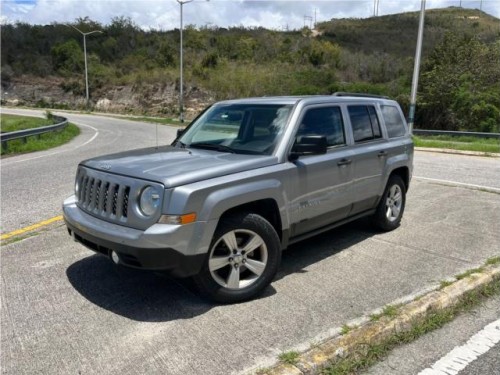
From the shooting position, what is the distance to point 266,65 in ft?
180

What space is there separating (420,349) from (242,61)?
5687cm

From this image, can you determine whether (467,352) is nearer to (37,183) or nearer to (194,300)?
(194,300)

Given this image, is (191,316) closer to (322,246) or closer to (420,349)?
(420,349)

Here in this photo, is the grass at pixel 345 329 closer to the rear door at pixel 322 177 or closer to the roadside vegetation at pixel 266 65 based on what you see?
the rear door at pixel 322 177

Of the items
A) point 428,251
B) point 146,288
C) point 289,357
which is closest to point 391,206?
point 428,251

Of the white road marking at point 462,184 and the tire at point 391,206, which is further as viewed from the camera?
the white road marking at point 462,184

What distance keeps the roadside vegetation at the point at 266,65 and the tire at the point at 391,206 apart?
27.4 metres

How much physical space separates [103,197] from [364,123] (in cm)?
319

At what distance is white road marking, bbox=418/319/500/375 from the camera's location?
3082 millimetres

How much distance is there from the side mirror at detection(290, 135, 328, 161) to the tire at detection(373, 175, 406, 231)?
1.91 metres

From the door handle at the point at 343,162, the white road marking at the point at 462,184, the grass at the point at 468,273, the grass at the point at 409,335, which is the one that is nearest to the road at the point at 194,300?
the grass at the point at 468,273

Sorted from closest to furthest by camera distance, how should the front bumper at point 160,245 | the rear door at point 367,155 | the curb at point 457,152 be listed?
the front bumper at point 160,245, the rear door at point 367,155, the curb at point 457,152

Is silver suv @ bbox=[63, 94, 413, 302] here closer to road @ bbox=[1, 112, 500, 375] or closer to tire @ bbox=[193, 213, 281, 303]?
tire @ bbox=[193, 213, 281, 303]

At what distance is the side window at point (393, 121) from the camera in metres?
5.98
